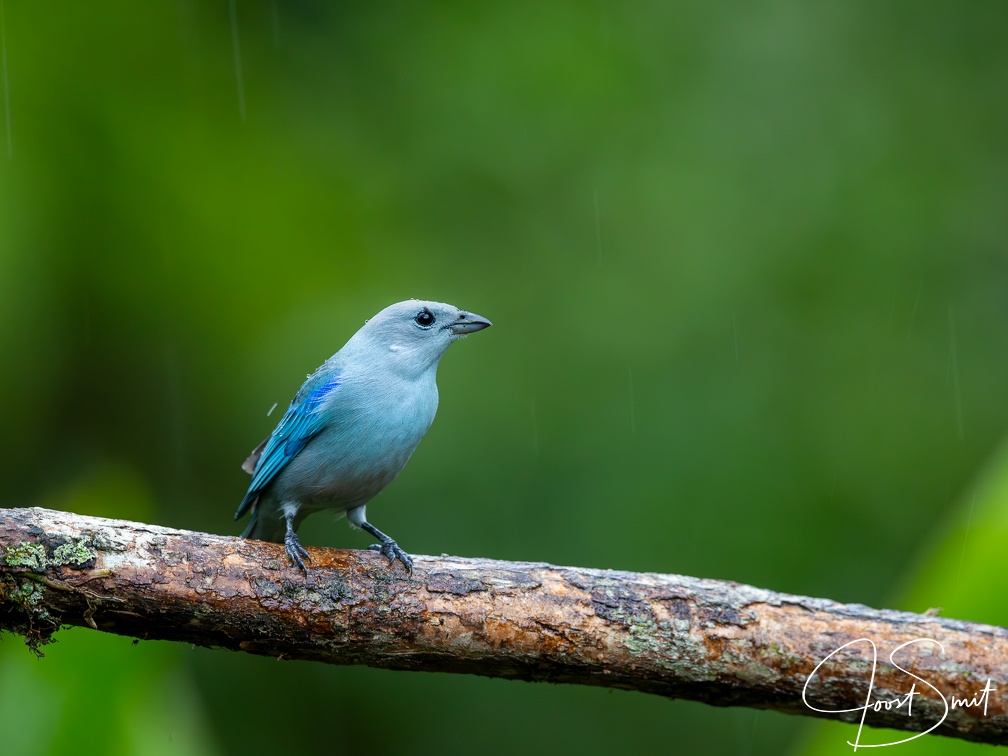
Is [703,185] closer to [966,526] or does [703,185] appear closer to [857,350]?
[857,350]

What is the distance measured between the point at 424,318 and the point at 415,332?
66mm

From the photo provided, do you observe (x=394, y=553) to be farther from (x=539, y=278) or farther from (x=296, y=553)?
(x=539, y=278)

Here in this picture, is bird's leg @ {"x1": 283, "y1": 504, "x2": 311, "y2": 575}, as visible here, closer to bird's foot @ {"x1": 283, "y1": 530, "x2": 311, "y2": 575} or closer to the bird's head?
bird's foot @ {"x1": 283, "y1": 530, "x2": 311, "y2": 575}

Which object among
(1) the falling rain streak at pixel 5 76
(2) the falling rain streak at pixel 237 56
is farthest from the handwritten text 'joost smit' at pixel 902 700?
(1) the falling rain streak at pixel 5 76

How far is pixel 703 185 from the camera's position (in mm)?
7078

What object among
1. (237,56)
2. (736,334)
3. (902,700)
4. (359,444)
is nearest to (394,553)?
(359,444)

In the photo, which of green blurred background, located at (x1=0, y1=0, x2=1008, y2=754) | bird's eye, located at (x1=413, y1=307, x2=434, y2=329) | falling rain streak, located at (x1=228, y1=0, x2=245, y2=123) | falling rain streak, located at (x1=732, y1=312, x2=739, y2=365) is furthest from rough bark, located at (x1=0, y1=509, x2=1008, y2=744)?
falling rain streak, located at (x1=228, y1=0, x2=245, y2=123)

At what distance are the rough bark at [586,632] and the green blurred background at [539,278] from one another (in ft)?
6.72

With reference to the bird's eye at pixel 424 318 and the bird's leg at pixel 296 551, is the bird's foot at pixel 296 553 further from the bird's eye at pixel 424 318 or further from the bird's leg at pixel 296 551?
the bird's eye at pixel 424 318

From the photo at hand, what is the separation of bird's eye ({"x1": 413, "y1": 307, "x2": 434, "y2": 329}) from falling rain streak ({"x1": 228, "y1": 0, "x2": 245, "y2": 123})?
3.48 meters

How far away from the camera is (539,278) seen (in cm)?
687

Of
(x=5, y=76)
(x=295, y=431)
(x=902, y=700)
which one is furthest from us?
(x=5, y=76)

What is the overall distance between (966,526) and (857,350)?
3.30 meters

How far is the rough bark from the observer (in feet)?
10.0
